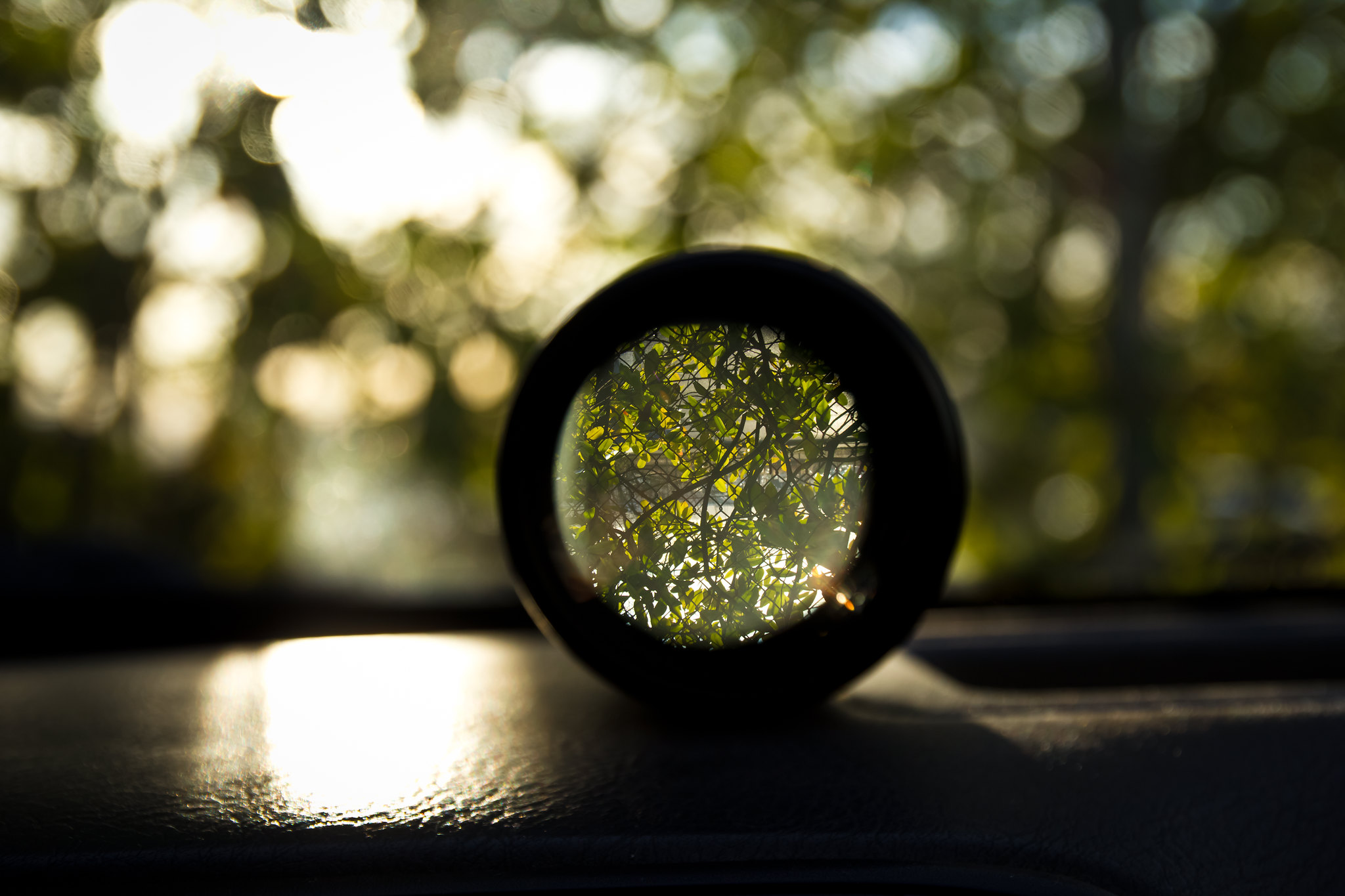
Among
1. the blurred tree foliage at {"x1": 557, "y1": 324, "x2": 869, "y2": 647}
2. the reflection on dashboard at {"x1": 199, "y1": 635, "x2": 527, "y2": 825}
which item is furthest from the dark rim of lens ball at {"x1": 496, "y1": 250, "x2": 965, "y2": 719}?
the reflection on dashboard at {"x1": 199, "y1": 635, "x2": 527, "y2": 825}

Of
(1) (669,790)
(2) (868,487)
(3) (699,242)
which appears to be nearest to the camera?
(1) (669,790)

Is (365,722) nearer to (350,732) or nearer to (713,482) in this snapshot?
(350,732)

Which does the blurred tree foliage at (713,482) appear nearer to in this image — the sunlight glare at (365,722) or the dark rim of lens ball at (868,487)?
the dark rim of lens ball at (868,487)

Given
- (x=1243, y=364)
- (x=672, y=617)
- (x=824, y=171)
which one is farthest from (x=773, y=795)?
(x=1243, y=364)

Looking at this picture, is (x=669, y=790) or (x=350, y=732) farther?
(x=350, y=732)

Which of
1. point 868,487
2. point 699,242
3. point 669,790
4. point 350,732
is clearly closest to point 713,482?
point 868,487

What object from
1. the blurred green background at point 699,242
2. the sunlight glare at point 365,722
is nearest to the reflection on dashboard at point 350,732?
the sunlight glare at point 365,722
